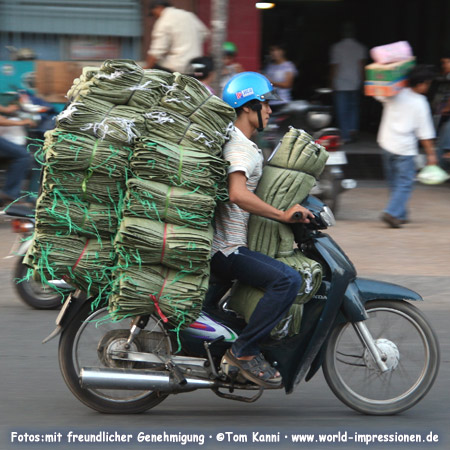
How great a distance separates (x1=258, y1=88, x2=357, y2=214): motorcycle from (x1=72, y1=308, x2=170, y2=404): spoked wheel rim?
5.18 metres

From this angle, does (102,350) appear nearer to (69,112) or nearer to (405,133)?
(69,112)

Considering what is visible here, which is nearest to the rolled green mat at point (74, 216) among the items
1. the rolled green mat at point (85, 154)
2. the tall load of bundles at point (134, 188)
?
the tall load of bundles at point (134, 188)

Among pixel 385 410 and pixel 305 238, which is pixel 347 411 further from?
pixel 305 238

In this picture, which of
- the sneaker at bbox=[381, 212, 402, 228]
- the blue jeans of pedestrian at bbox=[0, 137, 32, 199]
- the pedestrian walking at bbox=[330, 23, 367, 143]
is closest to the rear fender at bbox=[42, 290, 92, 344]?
the blue jeans of pedestrian at bbox=[0, 137, 32, 199]

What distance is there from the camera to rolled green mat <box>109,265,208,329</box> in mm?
4121

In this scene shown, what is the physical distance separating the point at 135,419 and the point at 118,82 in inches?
66.6

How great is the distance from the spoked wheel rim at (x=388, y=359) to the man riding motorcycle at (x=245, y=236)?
450 mm

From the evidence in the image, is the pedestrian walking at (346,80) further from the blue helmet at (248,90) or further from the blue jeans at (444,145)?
the blue helmet at (248,90)

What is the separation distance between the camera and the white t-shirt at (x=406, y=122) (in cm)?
889

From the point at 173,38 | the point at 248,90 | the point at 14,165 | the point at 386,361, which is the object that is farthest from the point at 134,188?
the point at 173,38

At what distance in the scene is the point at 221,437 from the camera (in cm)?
427

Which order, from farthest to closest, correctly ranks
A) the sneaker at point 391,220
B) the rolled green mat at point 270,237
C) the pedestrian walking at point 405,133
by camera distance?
the sneaker at point 391,220, the pedestrian walking at point 405,133, the rolled green mat at point 270,237

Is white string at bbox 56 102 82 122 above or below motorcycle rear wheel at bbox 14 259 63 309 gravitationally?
above

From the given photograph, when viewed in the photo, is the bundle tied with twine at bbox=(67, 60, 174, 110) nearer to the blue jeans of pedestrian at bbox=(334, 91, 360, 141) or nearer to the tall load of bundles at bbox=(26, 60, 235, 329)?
the tall load of bundles at bbox=(26, 60, 235, 329)
